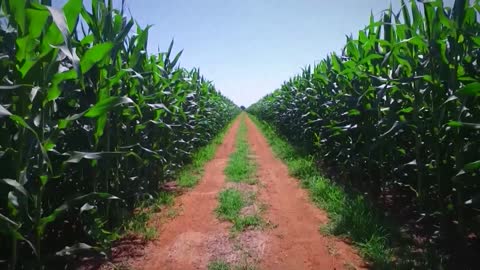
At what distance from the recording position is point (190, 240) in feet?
12.6

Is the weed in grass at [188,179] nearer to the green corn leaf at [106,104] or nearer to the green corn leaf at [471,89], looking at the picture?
the green corn leaf at [106,104]

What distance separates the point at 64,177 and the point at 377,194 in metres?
4.39

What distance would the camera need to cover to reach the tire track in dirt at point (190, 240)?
331cm

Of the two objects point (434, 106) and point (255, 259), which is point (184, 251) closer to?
point (255, 259)

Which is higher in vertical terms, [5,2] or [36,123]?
[5,2]

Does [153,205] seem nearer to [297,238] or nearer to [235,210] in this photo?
[235,210]

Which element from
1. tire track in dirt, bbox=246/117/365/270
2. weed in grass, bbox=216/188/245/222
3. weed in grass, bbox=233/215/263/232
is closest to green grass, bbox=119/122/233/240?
weed in grass, bbox=216/188/245/222

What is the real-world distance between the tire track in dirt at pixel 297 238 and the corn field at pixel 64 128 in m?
1.75

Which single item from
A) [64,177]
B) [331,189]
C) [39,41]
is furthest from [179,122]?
[39,41]

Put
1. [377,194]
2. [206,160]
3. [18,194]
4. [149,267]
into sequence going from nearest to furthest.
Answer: [18,194] → [149,267] → [377,194] → [206,160]

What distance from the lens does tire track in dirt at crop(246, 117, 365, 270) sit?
3.25 m

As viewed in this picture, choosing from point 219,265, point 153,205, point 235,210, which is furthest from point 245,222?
point 153,205

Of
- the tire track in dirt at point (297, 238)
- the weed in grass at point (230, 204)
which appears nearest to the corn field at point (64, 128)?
the weed in grass at point (230, 204)

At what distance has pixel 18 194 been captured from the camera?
2.29 m
